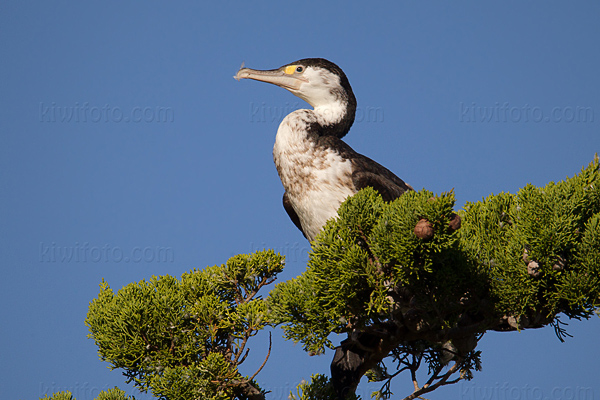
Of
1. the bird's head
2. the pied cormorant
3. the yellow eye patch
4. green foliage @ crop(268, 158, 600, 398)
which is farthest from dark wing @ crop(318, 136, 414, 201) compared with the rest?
green foliage @ crop(268, 158, 600, 398)

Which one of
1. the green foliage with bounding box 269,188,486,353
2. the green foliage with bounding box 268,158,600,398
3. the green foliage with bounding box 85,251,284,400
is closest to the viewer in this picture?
the green foliage with bounding box 269,188,486,353

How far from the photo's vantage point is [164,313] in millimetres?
5367

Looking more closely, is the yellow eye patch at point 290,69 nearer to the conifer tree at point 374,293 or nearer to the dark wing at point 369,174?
the dark wing at point 369,174

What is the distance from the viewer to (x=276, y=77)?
25.9 feet

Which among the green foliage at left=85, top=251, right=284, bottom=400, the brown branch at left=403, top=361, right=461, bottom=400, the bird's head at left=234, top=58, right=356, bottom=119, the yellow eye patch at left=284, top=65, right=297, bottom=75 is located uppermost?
the yellow eye patch at left=284, top=65, right=297, bottom=75

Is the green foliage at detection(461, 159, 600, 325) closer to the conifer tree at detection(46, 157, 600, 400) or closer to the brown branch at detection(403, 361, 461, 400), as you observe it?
the conifer tree at detection(46, 157, 600, 400)

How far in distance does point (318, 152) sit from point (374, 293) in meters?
2.64

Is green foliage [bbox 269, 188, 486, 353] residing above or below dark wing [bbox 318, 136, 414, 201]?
below

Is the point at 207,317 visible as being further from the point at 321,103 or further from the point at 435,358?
the point at 321,103

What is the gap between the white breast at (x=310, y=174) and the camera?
6.62m

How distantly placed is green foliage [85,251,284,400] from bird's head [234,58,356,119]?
9.00 feet

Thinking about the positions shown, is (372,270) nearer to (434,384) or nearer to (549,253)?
(549,253)

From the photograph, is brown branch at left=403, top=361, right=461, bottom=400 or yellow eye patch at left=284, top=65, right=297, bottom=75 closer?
brown branch at left=403, top=361, right=461, bottom=400

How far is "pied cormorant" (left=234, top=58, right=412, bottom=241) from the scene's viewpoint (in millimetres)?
6633
